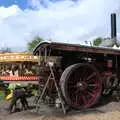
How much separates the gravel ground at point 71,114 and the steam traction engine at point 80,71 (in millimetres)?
569

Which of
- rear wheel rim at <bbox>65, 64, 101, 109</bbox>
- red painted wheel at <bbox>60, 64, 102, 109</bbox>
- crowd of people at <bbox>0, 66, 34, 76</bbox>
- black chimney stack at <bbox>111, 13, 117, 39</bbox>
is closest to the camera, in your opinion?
red painted wheel at <bbox>60, 64, 102, 109</bbox>

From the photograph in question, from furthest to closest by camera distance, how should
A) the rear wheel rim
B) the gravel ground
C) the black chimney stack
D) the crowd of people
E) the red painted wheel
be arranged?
1. the crowd of people
2. the black chimney stack
3. the rear wheel rim
4. the red painted wheel
5. the gravel ground

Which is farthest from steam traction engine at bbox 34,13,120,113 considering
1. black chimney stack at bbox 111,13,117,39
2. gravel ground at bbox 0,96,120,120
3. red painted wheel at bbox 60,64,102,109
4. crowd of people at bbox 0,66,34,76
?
crowd of people at bbox 0,66,34,76

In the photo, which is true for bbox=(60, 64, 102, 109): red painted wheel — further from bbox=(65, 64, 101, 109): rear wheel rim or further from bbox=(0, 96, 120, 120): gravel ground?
bbox=(0, 96, 120, 120): gravel ground

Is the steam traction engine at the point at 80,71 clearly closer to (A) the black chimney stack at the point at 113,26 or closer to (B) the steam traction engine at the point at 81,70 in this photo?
(B) the steam traction engine at the point at 81,70

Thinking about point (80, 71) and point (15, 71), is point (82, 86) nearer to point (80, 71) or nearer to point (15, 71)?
point (80, 71)

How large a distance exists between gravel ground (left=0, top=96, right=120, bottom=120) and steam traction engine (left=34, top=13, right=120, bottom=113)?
1.87ft

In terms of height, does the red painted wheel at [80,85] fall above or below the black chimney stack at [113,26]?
below

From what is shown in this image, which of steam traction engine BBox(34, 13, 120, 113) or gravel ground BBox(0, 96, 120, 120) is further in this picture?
steam traction engine BBox(34, 13, 120, 113)

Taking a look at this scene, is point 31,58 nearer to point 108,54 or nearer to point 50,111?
point 108,54

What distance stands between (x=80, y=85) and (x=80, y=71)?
0.56 metres

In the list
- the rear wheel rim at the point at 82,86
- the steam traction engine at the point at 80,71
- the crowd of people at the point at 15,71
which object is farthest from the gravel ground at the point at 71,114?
the crowd of people at the point at 15,71

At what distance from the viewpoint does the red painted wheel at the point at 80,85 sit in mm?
12836

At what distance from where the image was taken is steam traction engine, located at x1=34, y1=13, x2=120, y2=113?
13.0 m
